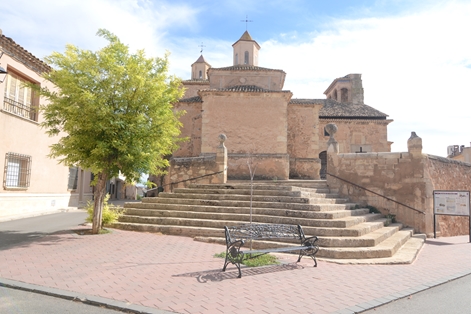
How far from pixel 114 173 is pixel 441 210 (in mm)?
10481

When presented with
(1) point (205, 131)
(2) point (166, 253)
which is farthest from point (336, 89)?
(2) point (166, 253)

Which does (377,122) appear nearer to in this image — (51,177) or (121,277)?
(51,177)

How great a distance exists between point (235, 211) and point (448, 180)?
927cm

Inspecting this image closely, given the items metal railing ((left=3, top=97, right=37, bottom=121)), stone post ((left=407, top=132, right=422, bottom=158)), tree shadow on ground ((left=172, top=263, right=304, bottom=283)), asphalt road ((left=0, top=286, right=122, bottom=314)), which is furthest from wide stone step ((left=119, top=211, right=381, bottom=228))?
metal railing ((left=3, top=97, right=37, bottom=121))

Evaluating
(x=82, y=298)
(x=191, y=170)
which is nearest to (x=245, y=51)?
(x=191, y=170)

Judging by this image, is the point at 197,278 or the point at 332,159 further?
the point at 332,159

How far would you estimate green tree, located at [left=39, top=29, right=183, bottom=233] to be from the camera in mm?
8758

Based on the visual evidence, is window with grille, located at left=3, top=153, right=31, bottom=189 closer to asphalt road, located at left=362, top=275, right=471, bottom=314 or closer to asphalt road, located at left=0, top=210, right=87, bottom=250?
asphalt road, located at left=0, top=210, right=87, bottom=250

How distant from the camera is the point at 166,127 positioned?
9508mm

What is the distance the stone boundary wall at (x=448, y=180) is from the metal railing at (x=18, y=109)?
1529 cm

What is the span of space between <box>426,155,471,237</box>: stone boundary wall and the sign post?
1027mm

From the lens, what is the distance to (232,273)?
5.82m

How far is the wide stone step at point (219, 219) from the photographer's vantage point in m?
8.70

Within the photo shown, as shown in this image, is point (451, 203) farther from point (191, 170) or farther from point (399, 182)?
point (191, 170)
